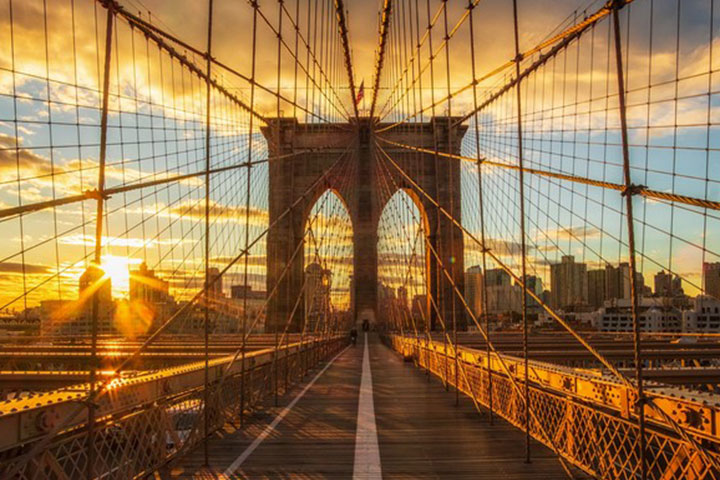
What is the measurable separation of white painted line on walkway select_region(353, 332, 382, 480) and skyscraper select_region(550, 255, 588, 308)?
18.4 ft

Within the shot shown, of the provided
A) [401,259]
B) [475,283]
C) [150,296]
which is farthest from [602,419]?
[475,283]

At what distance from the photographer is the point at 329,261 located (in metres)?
30.5

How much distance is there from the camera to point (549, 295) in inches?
518

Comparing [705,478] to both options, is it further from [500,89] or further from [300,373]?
[500,89]

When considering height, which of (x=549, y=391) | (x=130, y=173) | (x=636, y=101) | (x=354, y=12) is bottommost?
(x=549, y=391)

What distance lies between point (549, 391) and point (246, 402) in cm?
358

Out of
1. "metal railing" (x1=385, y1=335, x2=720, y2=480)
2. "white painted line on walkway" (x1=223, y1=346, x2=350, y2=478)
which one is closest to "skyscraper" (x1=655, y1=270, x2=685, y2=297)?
"metal railing" (x1=385, y1=335, x2=720, y2=480)

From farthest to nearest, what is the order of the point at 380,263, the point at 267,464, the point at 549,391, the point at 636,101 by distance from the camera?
the point at 380,263 → the point at 636,101 → the point at 549,391 → the point at 267,464

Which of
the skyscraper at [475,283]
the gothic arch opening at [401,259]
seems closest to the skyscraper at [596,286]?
the gothic arch opening at [401,259]

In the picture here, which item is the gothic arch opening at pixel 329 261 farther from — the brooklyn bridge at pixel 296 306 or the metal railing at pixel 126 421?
the metal railing at pixel 126 421

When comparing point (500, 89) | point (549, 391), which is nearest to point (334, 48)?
point (500, 89)

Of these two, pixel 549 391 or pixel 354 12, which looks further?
pixel 354 12

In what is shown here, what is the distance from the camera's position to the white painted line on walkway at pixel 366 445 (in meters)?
4.69

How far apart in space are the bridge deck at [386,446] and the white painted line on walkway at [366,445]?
4cm
